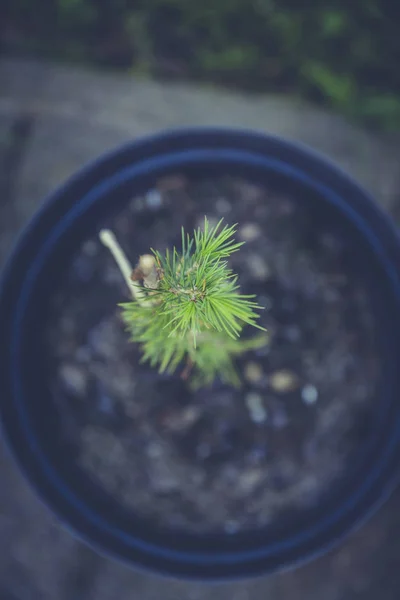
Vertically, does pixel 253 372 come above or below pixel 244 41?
below

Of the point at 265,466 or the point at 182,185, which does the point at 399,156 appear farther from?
the point at 265,466

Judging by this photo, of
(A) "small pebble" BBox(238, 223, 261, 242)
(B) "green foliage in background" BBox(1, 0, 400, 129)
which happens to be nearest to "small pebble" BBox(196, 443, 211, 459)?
(A) "small pebble" BBox(238, 223, 261, 242)

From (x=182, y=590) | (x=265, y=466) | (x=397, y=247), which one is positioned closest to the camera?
(x=397, y=247)

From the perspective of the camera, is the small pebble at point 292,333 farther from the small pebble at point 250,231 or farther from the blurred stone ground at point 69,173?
the blurred stone ground at point 69,173

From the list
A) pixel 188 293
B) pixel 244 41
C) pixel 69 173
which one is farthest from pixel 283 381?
pixel 244 41

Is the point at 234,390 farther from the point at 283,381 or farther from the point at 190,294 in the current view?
the point at 190,294

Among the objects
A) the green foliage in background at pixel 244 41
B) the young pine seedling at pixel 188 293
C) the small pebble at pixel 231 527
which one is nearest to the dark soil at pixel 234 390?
the small pebble at pixel 231 527

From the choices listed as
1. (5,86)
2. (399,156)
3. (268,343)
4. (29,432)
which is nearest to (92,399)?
(29,432)
